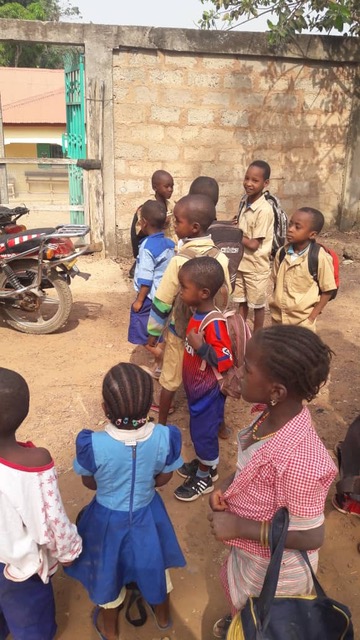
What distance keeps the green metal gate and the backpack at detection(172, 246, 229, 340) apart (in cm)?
442

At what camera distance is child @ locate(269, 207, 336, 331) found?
3193mm

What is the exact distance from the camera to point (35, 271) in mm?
4664

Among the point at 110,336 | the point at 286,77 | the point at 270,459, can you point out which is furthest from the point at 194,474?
the point at 286,77

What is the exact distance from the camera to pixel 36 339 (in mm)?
4703

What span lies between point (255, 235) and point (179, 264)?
1.58 meters

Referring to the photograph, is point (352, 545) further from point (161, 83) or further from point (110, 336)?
point (161, 83)

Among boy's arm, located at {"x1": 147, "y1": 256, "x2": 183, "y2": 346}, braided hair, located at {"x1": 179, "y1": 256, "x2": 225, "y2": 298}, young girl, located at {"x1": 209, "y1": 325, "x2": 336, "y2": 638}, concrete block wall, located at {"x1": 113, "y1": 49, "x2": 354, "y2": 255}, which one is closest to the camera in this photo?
young girl, located at {"x1": 209, "y1": 325, "x2": 336, "y2": 638}

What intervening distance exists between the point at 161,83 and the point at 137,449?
583 cm

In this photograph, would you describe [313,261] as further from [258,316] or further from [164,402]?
[258,316]

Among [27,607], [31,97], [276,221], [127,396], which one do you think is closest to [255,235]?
[276,221]

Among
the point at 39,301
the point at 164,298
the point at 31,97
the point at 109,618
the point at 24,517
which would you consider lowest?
the point at 109,618

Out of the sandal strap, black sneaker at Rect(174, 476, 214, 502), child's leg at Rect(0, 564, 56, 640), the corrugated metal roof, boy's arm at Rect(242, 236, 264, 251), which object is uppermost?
the corrugated metal roof

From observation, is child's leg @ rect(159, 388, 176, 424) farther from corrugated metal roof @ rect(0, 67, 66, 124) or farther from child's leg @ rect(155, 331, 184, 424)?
corrugated metal roof @ rect(0, 67, 66, 124)

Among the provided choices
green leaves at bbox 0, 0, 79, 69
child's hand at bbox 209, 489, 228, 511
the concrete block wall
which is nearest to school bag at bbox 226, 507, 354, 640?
child's hand at bbox 209, 489, 228, 511
